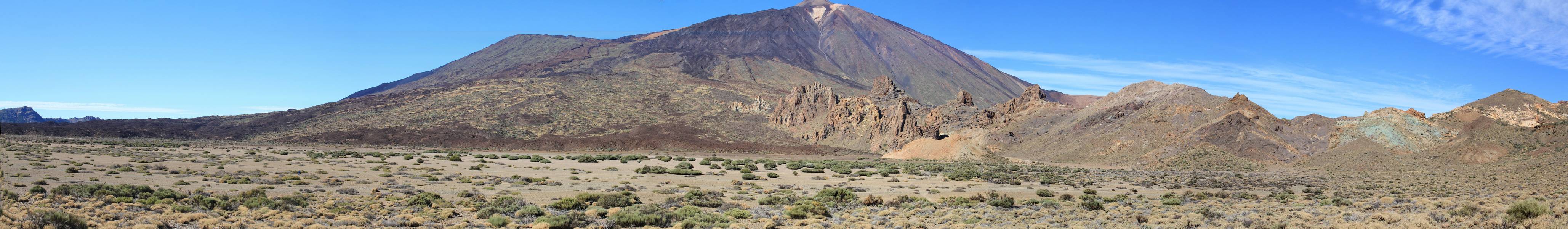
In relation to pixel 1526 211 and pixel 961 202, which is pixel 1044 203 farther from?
pixel 1526 211

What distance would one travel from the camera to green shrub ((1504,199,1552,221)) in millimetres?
14703

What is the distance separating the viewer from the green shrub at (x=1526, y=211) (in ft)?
48.2

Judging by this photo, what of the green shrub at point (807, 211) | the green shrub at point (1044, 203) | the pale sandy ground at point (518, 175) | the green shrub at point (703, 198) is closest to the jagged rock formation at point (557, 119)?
the pale sandy ground at point (518, 175)

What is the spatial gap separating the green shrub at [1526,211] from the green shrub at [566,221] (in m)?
19.1

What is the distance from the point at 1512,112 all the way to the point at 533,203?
77954 mm

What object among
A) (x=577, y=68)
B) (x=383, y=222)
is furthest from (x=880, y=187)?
(x=577, y=68)

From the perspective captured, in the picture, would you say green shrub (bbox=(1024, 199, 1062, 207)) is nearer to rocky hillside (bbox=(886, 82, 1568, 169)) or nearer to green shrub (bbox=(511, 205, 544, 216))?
green shrub (bbox=(511, 205, 544, 216))

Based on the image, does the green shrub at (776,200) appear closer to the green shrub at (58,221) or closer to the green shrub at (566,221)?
the green shrub at (566,221)

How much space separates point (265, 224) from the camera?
16.5 m

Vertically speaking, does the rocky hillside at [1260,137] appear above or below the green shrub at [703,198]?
above

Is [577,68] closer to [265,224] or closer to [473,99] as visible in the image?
[473,99]

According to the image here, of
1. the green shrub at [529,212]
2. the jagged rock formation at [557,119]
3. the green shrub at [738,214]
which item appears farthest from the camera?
the jagged rock formation at [557,119]

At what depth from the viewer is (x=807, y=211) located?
21.8 meters

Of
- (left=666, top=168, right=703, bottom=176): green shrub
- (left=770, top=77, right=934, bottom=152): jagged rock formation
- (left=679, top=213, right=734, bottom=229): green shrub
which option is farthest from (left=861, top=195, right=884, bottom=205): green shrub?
(left=770, top=77, right=934, bottom=152): jagged rock formation
